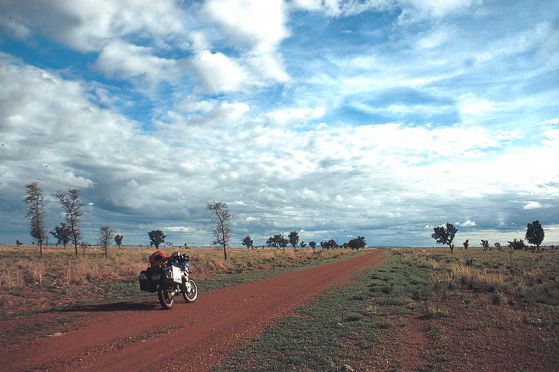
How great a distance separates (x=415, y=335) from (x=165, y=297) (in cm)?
819

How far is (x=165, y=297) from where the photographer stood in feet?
43.1

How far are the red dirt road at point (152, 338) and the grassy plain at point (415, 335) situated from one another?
0.81 m

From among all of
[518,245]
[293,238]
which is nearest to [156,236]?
[293,238]

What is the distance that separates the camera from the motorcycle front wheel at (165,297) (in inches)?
512

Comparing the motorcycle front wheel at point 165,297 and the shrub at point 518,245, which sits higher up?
the motorcycle front wheel at point 165,297

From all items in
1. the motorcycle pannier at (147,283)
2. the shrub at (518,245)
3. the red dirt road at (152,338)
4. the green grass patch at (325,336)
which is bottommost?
the shrub at (518,245)

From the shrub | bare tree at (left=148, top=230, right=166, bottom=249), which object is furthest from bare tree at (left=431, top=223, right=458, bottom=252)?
bare tree at (left=148, top=230, right=166, bottom=249)

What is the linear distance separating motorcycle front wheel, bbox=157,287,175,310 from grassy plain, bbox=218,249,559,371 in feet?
14.4

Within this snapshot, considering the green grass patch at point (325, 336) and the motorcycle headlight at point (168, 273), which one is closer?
the green grass patch at point (325, 336)

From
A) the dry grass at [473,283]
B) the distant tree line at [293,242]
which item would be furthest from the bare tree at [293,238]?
the dry grass at [473,283]

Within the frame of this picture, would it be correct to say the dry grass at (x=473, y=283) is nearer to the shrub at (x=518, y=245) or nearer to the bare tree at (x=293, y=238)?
the shrub at (x=518, y=245)

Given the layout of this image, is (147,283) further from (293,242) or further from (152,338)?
(293,242)

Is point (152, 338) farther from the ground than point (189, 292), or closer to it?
closer to it

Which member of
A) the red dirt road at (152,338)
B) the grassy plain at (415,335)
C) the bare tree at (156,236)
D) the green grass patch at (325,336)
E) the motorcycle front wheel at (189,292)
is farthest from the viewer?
the bare tree at (156,236)
